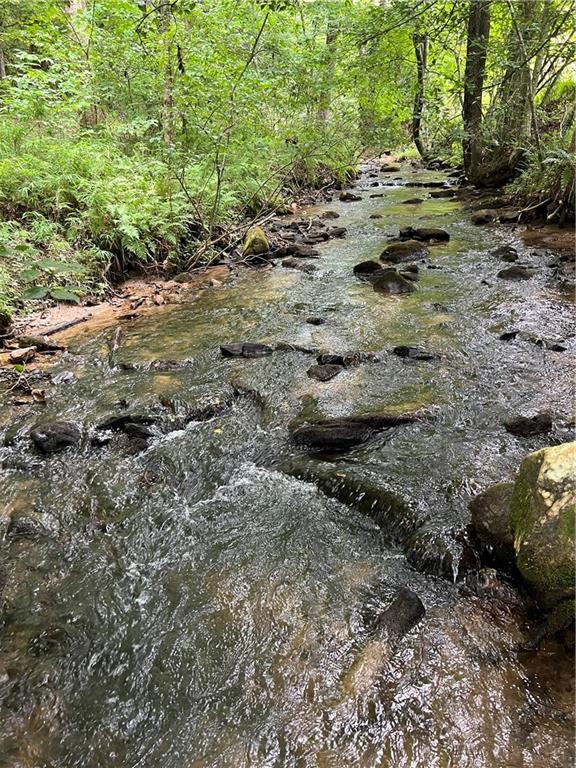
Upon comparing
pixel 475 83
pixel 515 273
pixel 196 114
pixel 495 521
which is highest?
pixel 475 83

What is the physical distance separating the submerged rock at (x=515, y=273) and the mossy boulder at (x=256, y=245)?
5.25 m

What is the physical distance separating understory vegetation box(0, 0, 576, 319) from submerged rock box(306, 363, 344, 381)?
147 inches

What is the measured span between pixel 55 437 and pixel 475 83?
606 inches

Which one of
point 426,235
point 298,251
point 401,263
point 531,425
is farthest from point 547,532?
point 426,235

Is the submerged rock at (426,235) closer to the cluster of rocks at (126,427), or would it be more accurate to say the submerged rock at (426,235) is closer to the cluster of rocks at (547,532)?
the cluster of rocks at (126,427)

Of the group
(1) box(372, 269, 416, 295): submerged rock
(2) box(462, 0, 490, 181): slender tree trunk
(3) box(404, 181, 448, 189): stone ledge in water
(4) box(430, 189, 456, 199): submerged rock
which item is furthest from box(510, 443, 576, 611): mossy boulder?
(3) box(404, 181, 448, 189): stone ledge in water

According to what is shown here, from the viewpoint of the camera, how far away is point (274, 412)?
16.9 ft

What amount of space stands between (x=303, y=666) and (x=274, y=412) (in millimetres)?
2834

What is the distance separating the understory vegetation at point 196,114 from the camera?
8.90 m

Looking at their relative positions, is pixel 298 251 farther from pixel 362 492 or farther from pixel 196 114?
pixel 362 492

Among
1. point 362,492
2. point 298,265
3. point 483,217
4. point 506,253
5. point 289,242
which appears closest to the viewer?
point 362,492

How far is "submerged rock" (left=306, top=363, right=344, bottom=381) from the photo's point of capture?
567 cm

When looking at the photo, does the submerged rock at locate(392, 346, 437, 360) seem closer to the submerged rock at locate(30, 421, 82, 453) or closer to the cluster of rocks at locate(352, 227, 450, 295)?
Answer: the cluster of rocks at locate(352, 227, 450, 295)

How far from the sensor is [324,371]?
5.73 metres
